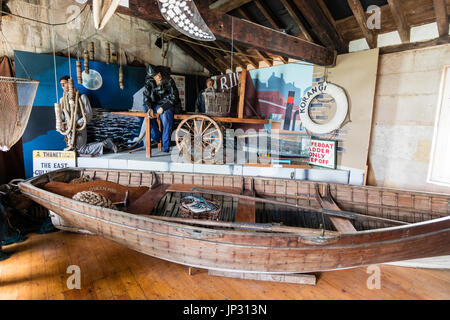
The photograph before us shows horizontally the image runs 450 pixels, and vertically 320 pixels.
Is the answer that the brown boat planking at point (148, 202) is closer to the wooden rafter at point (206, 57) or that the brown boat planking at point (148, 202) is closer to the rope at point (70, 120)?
the rope at point (70, 120)

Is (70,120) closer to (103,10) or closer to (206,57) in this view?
(103,10)

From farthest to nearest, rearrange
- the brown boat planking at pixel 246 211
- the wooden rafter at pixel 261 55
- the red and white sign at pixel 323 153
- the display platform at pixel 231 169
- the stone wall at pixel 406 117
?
the wooden rafter at pixel 261 55 → the red and white sign at pixel 323 153 → the display platform at pixel 231 169 → the stone wall at pixel 406 117 → the brown boat planking at pixel 246 211

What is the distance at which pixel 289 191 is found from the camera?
3230 mm

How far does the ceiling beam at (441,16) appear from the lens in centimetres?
281

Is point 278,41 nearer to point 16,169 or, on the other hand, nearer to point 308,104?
point 308,104

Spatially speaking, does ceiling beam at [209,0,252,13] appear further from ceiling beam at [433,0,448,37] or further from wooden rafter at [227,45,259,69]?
ceiling beam at [433,0,448,37]

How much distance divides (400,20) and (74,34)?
5.39 m

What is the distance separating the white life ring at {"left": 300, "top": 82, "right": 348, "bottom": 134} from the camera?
3992 mm

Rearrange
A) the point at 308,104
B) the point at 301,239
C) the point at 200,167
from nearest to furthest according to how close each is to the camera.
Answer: the point at 301,239 < the point at 200,167 < the point at 308,104

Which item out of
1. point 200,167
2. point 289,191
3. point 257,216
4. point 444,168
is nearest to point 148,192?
point 200,167

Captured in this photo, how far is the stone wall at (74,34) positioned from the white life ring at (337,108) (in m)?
3.49

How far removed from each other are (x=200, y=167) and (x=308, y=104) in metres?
2.16

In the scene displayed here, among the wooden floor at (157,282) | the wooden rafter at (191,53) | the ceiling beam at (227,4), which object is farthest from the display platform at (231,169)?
the wooden rafter at (191,53)

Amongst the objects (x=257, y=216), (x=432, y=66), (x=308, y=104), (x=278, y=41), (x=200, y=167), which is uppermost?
(x=278, y=41)
